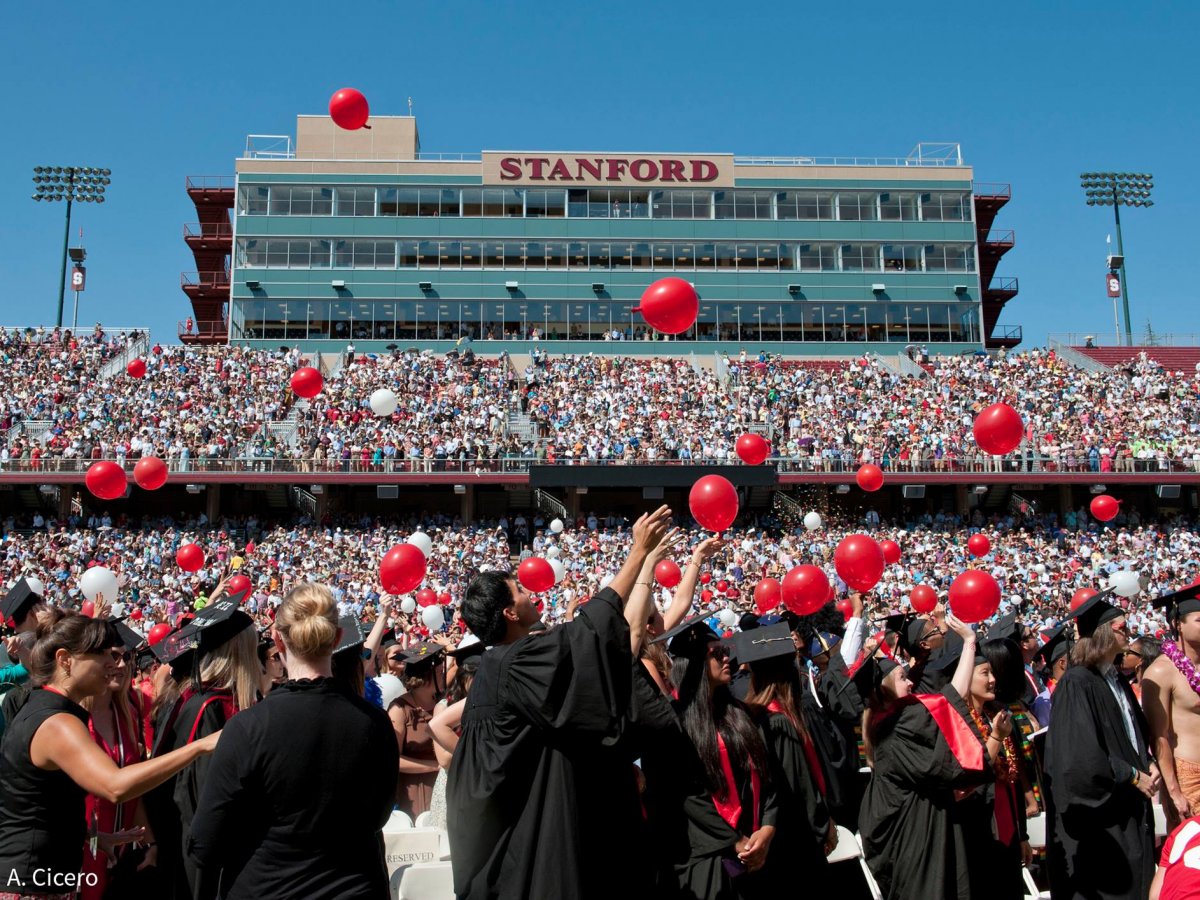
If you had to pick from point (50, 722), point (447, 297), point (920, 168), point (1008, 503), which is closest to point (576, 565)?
point (1008, 503)

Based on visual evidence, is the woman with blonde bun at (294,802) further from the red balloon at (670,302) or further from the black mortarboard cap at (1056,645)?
the black mortarboard cap at (1056,645)

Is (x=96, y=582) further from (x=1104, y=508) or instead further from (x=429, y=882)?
(x=1104, y=508)

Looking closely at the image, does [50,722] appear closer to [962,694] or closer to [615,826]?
[615,826]

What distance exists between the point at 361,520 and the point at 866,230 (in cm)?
3122

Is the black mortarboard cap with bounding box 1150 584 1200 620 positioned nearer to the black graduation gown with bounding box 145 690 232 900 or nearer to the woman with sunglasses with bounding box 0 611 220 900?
the black graduation gown with bounding box 145 690 232 900

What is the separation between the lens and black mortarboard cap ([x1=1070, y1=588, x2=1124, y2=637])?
20.8 ft

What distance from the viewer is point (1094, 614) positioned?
639 cm

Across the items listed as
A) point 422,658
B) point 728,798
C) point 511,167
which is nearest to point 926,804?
point 728,798

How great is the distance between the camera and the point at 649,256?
52281 mm

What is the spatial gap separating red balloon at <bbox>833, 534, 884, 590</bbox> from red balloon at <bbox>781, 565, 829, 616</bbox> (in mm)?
832

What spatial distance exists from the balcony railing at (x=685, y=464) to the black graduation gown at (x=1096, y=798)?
30570mm

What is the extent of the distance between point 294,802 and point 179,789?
1.56 meters

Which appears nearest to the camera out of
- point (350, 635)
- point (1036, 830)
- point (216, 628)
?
point (216, 628)

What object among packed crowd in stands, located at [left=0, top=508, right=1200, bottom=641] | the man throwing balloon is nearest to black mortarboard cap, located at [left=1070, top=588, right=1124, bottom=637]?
the man throwing balloon
